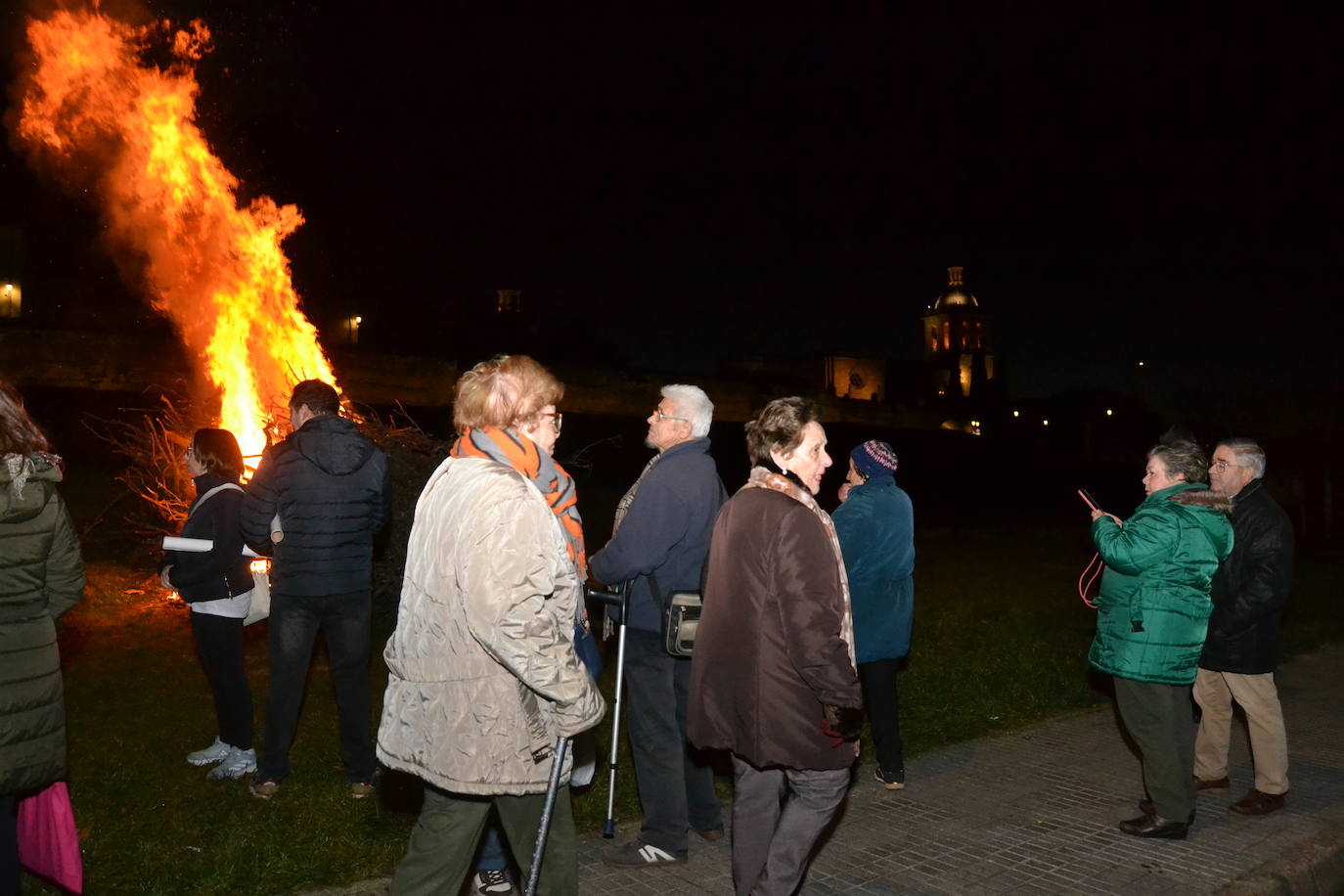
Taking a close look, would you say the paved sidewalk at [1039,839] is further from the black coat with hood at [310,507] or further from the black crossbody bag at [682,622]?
the black coat with hood at [310,507]

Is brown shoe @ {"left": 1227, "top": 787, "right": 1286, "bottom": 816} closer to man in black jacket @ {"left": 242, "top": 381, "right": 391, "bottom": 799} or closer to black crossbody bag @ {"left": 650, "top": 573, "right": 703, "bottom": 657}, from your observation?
black crossbody bag @ {"left": 650, "top": 573, "right": 703, "bottom": 657}

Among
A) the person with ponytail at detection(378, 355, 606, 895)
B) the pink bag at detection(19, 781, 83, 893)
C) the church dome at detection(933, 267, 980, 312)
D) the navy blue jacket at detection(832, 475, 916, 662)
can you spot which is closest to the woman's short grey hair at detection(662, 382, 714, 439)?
the person with ponytail at detection(378, 355, 606, 895)

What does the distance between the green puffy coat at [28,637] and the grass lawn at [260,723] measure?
4.26 feet

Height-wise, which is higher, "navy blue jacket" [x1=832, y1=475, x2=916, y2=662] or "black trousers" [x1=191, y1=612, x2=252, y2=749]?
"navy blue jacket" [x1=832, y1=475, x2=916, y2=662]

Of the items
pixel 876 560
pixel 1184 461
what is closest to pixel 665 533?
pixel 876 560

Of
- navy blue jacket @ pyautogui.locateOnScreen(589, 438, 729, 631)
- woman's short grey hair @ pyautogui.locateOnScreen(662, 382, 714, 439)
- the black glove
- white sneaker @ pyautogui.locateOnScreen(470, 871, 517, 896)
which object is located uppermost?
woman's short grey hair @ pyautogui.locateOnScreen(662, 382, 714, 439)

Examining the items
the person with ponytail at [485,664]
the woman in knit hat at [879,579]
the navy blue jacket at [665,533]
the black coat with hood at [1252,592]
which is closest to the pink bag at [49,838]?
the person with ponytail at [485,664]

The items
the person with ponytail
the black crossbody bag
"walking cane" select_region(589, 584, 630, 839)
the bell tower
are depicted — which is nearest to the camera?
the person with ponytail

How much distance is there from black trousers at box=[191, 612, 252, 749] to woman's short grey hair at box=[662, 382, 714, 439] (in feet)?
9.31

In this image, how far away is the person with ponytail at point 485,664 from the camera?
3.06 meters

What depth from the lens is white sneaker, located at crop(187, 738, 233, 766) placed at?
19.5ft

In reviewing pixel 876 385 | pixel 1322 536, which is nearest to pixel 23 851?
pixel 1322 536

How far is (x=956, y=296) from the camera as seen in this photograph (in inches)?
4525

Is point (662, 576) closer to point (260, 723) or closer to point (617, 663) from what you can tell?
point (617, 663)
